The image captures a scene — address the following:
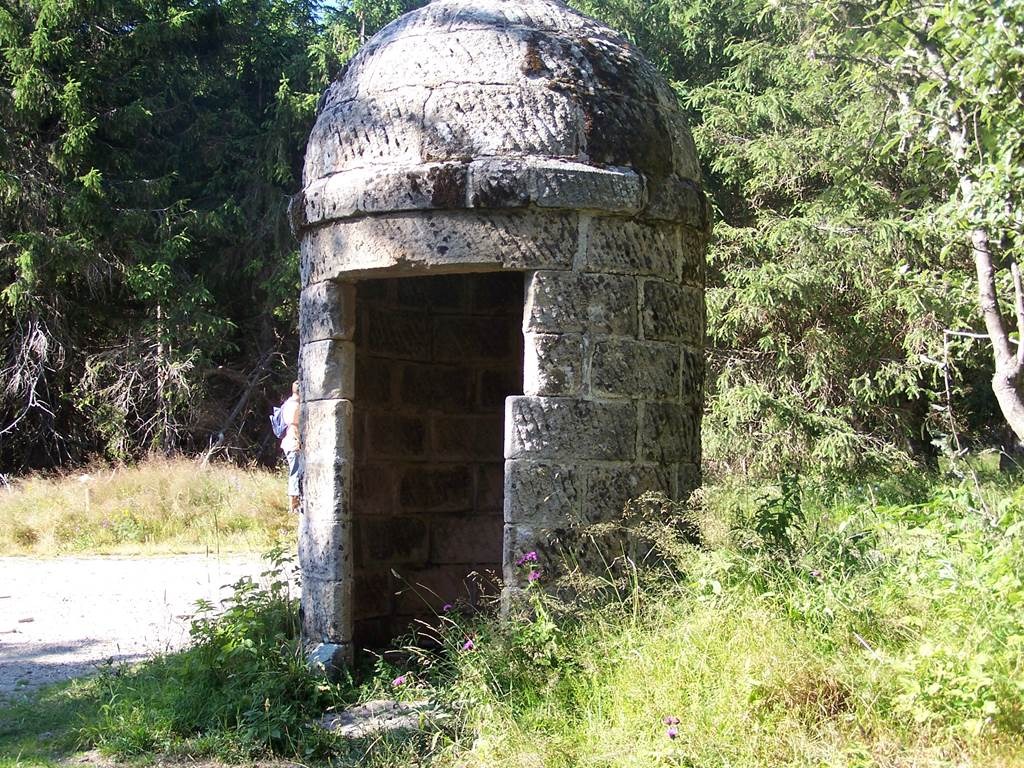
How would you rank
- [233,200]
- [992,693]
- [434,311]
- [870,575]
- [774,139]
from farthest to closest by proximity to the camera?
[233,200], [774,139], [434,311], [870,575], [992,693]

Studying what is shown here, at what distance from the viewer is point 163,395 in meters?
15.2

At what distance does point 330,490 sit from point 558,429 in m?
1.11

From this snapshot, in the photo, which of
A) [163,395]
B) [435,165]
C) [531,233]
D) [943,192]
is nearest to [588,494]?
[531,233]

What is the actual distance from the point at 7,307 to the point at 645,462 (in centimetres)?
1287

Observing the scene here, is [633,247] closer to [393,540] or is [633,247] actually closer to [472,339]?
[472,339]

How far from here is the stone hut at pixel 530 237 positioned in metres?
4.50

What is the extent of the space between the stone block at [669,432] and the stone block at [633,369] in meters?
0.07

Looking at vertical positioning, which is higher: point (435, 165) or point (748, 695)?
point (435, 165)

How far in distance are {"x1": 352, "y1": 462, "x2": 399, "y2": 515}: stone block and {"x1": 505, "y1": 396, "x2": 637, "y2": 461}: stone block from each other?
156 centimetres

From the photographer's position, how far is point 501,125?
4.56 m

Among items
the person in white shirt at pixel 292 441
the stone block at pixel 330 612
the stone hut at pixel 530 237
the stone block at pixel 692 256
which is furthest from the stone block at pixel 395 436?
the person in white shirt at pixel 292 441

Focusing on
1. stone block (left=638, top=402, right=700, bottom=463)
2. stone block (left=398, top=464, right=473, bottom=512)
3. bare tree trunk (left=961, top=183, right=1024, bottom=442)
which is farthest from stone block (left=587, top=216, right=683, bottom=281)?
bare tree trunk (left=961, top=183, right=1024, bottom=442)

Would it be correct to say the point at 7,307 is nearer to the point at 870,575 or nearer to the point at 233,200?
the point at 233,200

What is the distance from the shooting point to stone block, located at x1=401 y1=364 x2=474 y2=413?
246 inches
